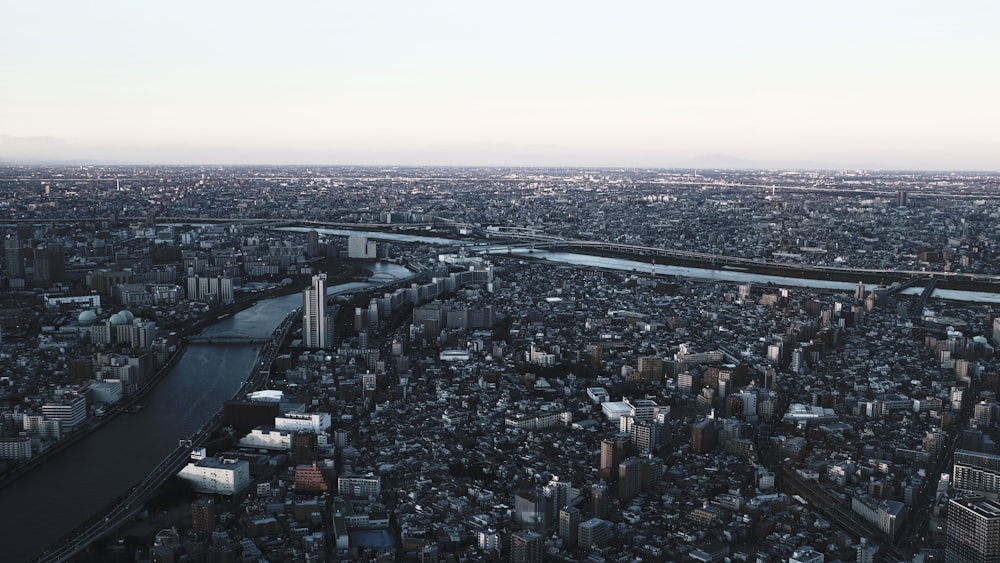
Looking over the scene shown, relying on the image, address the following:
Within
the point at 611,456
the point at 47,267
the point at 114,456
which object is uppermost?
the point at 47,267

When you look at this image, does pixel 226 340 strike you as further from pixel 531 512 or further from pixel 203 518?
pixel 531 512

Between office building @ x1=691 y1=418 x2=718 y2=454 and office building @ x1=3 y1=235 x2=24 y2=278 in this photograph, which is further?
office building @ x1=3 y1=235 x2=24 y2=278

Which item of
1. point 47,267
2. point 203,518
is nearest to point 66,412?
point 203,518

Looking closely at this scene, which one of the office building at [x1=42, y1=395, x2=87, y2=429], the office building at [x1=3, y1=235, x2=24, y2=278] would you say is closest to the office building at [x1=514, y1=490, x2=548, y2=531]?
the office building at [x1=42, y1=395, x2=87, y2=429]

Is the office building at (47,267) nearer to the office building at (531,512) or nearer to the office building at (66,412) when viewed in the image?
the office building at (66,412)

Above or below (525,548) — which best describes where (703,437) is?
above

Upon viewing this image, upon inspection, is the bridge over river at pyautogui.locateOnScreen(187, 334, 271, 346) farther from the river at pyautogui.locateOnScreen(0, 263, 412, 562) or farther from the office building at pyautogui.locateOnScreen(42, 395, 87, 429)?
the office building at pyautogui.locateOnScreen(42, 395, 87, 429)

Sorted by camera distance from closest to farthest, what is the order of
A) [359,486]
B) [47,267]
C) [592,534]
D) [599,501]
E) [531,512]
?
[592,534], [531,512], [599,501], [359,486], [47,267]
